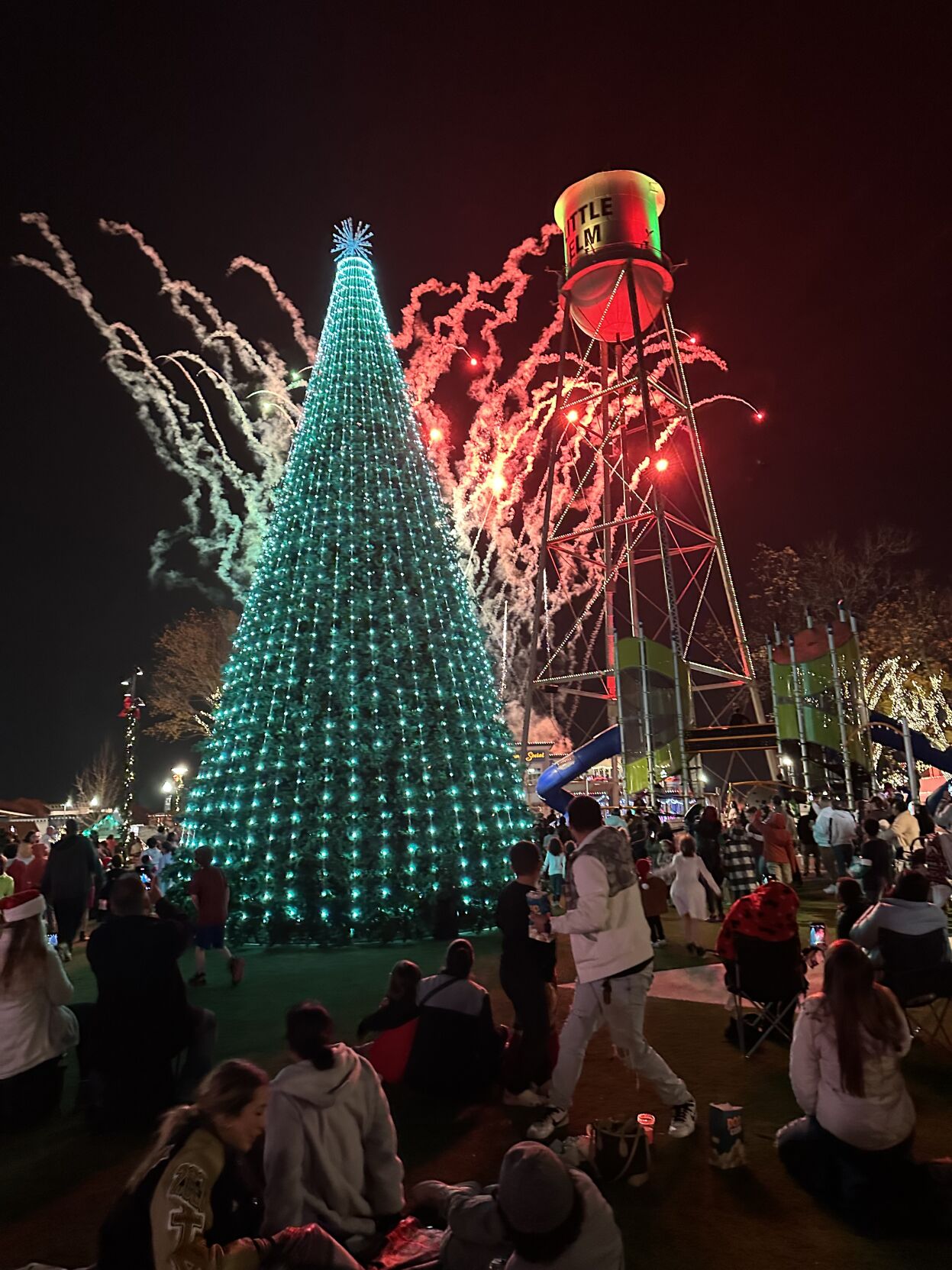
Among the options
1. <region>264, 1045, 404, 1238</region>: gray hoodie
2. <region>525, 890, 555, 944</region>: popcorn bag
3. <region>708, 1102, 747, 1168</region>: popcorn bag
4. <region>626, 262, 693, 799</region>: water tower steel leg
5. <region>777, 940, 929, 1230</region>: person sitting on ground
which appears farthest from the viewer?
<region>626, 262, 693, 799</region>: water tower steel leg

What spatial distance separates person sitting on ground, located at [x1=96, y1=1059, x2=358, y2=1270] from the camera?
84.7 inches

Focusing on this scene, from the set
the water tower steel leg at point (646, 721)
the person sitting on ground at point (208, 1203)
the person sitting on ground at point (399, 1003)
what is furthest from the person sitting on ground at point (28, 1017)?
the water tower steel leg at point (646, 721)

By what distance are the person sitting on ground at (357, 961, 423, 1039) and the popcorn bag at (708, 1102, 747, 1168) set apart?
1.98m

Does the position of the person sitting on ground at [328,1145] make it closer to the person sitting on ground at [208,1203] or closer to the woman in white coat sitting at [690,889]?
the person sitting on ground at [208,1203]

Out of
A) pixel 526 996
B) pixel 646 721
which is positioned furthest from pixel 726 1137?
pixel 646 721

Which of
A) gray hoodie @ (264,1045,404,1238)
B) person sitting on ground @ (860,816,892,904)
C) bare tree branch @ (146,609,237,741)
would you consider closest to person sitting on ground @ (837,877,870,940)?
person sitting on ground @ (860,816,892,904)

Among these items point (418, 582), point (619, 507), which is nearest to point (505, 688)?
point (619, 507)

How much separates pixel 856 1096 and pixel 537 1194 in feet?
6.68

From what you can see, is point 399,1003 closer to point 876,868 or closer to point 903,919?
point 903,919

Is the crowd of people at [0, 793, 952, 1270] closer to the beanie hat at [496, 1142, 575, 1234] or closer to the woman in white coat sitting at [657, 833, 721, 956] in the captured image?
the beanie hat at [496, 1142, 575, 1234]

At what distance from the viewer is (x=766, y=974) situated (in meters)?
5.41

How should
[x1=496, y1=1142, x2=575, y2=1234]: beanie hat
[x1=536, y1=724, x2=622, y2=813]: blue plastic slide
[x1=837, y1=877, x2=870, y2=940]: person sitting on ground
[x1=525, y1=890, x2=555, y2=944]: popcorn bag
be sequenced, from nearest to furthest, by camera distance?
[x1=496, y1=1142, x2=575, y2=1234]: beanie hat < [x1=525, y1=890, x2=555, y2=944]: popcorn bag < [x1=837, y1=877, x2=870, y2=940]: person sitting on ground < [x1=536, y1=724, x2=622, y2=813]: blue plastic slide

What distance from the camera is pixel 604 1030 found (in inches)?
245

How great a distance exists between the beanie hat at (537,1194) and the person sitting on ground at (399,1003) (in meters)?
2.96
